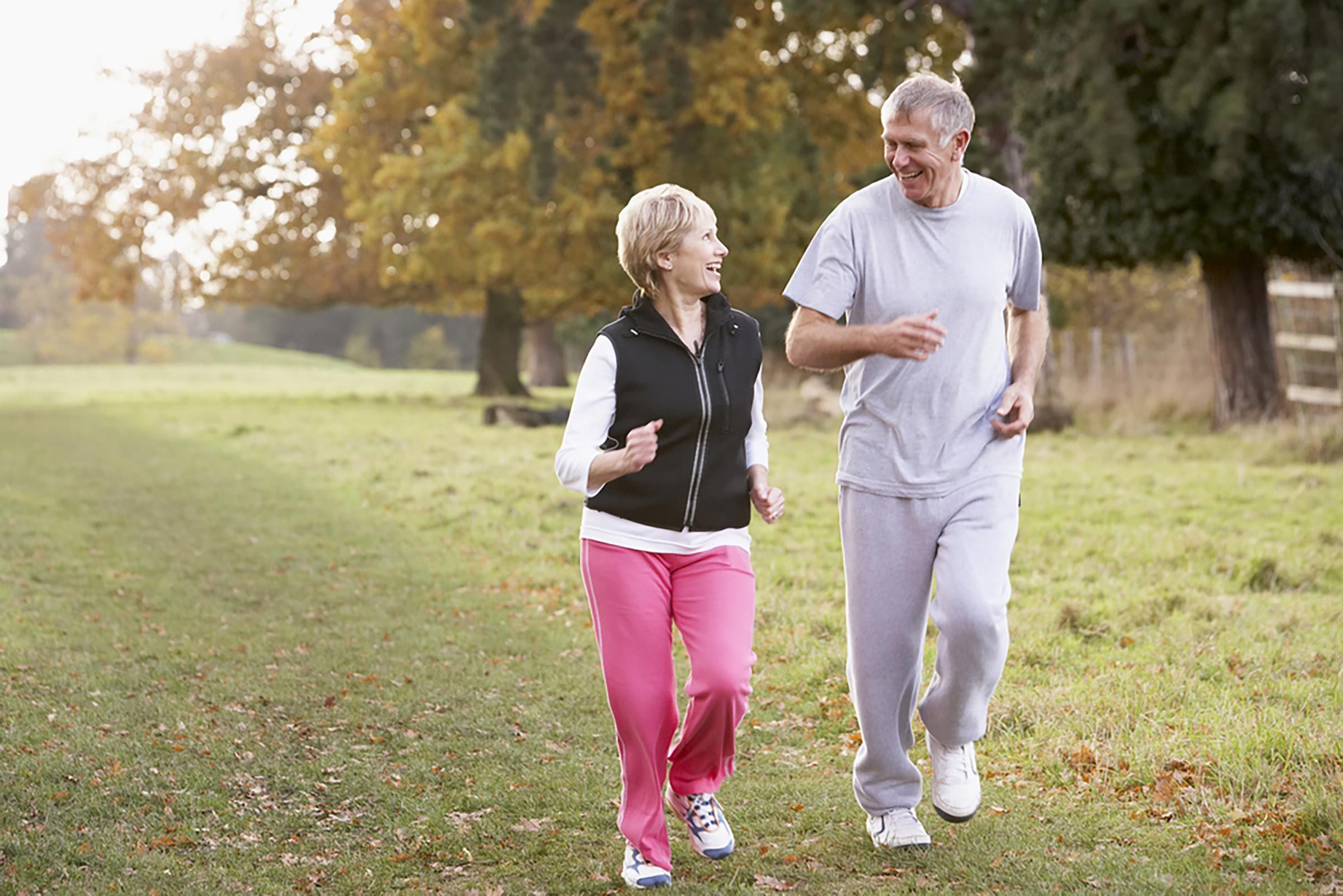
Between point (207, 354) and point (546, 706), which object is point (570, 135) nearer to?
point (546, 706)

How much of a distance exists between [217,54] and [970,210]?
28.5m

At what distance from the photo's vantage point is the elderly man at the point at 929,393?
3846mm

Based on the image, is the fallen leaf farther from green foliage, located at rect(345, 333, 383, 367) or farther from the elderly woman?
green foliage, located at rect(345, 333, 383, 367)

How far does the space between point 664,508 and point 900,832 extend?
3.99ft

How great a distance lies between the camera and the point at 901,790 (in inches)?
163

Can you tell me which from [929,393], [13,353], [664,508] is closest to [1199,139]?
[929,393]

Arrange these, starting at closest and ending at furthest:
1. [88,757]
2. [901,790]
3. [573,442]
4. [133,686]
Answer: [573,442] → [901,790] → [88,757] → [133,686]

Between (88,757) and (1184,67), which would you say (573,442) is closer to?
(88,757)

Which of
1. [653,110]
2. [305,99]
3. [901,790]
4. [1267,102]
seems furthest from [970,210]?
[305,99]

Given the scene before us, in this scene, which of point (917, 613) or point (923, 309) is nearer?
point (923, 309)

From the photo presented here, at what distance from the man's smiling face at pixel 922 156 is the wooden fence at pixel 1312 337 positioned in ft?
50.0

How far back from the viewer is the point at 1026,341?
4.20 metres

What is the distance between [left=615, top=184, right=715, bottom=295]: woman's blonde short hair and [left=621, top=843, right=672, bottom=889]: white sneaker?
1.57 m

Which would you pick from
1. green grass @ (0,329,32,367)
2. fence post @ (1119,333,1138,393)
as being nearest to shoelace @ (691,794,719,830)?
fence post @ (1119,333,1138,393)
